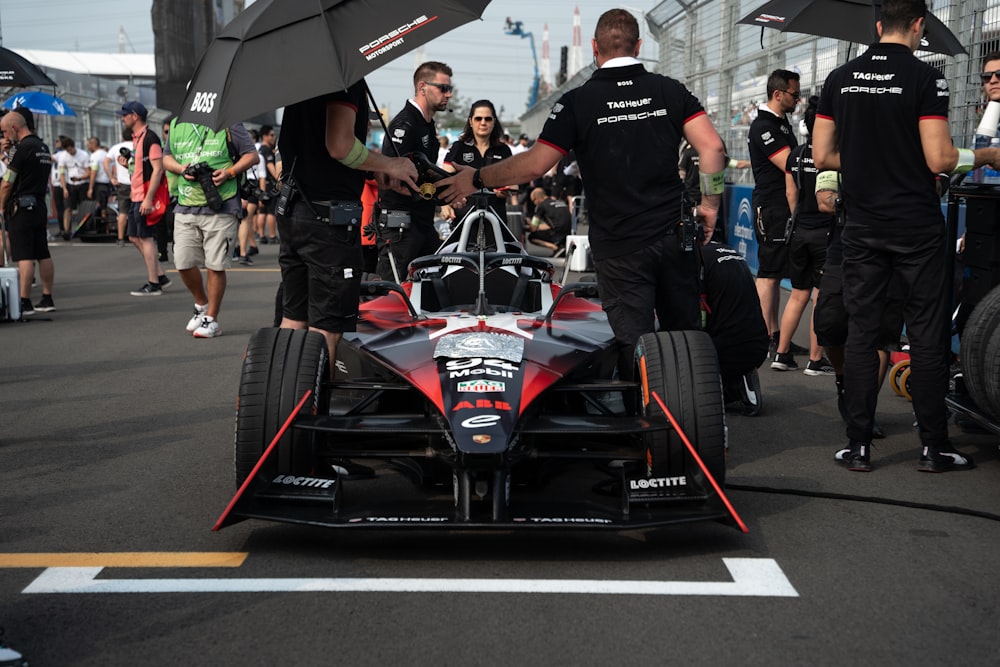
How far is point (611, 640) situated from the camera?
3.38 m

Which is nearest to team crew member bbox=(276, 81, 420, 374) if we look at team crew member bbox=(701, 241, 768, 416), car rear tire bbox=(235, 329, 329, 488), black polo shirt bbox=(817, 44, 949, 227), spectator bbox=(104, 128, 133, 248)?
car rear tire bbox=(235, 329, 329, 488)

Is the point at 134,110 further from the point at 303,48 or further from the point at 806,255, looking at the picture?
the point at 303,48

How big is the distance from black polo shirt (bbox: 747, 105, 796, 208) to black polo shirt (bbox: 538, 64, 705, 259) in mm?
3459

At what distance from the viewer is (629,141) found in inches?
202

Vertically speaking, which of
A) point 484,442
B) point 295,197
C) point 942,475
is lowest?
point 942,475

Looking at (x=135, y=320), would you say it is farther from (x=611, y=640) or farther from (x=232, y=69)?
(x=611, y=640)

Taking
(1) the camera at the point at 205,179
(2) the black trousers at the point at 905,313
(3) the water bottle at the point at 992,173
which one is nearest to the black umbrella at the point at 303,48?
(2) the black trousers at the point at 905,313

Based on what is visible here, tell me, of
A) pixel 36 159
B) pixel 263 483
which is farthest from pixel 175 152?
pixel 263 483

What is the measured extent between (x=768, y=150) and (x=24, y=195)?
6657mm

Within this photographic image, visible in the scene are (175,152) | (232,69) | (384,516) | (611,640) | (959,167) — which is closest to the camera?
(611,640)

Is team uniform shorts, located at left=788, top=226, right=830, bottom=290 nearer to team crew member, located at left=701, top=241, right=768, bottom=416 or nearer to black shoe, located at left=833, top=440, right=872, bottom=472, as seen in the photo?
team crew member, located at left=701, top=241, right=768, bottom=416

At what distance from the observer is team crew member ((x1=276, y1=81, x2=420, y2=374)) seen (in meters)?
5.39

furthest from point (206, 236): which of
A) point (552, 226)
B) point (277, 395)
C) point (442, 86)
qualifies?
point (552, 226)

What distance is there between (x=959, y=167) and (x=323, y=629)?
3.50m
